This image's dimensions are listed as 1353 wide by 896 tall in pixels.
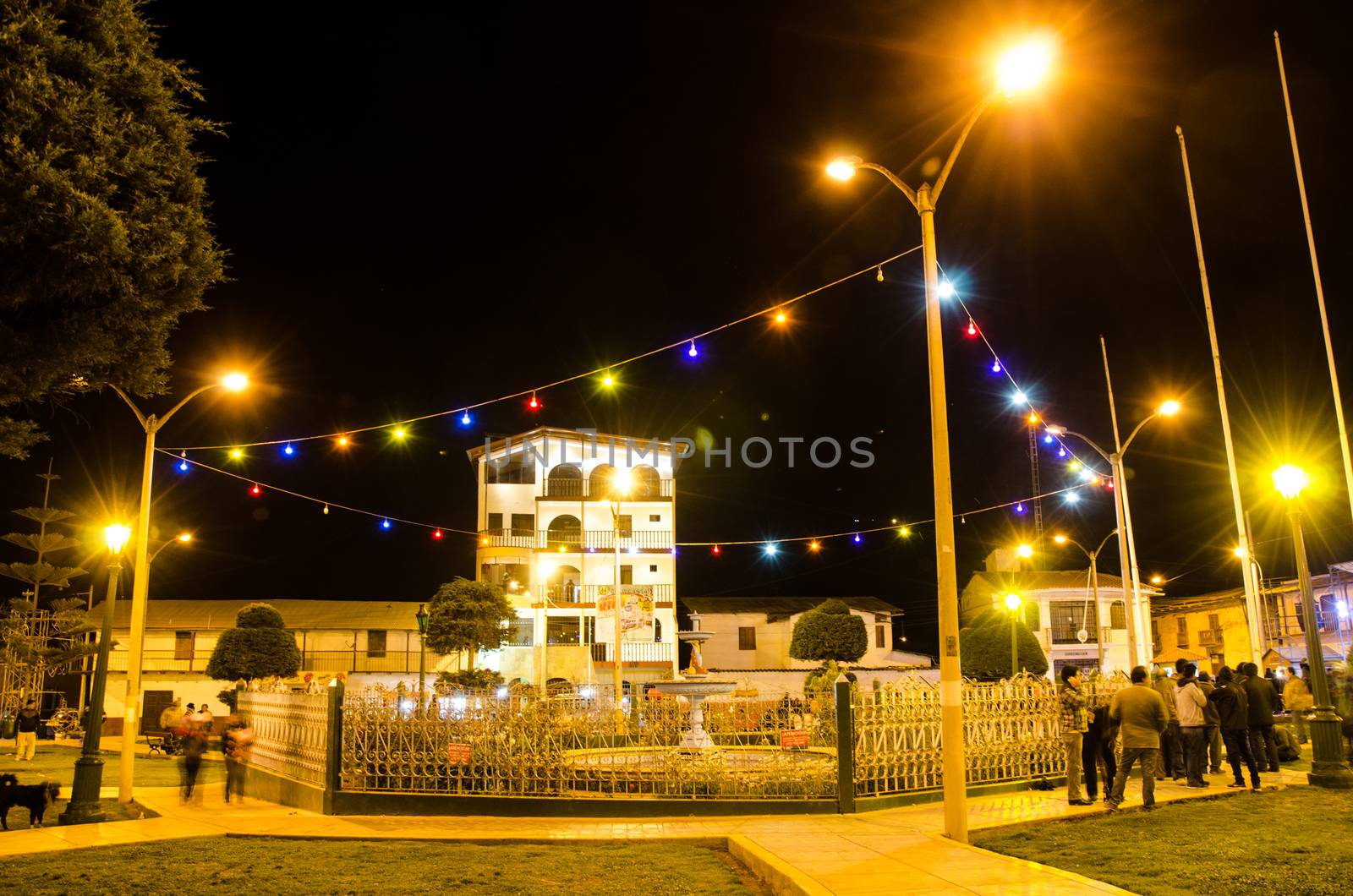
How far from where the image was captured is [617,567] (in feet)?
104

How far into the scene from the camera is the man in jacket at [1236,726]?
1320 centimetres

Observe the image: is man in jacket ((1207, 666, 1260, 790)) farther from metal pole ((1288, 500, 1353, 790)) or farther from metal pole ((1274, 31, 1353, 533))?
metal pole ((1274, 31, 1353, 533))

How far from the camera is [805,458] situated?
47594 millimetres

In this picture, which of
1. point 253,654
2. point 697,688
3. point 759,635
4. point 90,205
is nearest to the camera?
point 90,205

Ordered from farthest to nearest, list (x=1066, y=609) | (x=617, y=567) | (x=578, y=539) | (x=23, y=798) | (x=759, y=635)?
1. (x=1066, y=609)
2. (x=759, y=635)
3. (x=578, y=539)
4. (x=617, y=567)
5. (x=23, y=798)

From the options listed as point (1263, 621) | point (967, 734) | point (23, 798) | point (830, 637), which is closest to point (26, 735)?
point (23, 798)

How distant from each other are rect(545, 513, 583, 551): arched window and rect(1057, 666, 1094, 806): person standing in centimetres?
3105

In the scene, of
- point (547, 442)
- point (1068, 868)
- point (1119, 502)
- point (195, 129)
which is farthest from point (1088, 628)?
point (195, 129)

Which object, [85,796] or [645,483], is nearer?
[85,796]

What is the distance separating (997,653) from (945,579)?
29.9 m

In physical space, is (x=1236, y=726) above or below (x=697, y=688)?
below

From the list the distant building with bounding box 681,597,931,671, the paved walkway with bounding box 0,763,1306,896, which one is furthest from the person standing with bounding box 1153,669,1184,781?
the distant building with bounding box 681,597,931,671

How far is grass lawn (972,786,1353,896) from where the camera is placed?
746 centimetres

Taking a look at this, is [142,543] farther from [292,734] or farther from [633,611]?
[633,611]
